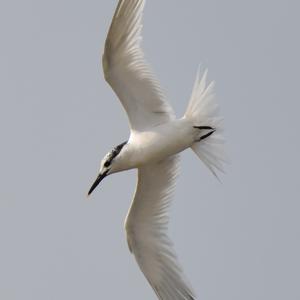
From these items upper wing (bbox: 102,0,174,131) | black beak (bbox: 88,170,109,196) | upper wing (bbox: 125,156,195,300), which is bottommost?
upper wing (bbox: 125,156,195,300)

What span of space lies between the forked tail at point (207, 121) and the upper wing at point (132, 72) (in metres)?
0.32

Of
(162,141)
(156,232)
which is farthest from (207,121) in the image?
(156,232)

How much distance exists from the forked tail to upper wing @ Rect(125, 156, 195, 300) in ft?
2.40

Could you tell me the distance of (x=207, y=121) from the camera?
→ 34.8ft

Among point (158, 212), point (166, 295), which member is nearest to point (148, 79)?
point (158, 212)

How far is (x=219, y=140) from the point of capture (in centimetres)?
1070

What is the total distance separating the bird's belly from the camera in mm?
10555

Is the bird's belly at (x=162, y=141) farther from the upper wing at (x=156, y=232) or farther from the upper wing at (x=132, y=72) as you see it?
the upper wing at (x=156, y=232)

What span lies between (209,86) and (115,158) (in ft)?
4.38

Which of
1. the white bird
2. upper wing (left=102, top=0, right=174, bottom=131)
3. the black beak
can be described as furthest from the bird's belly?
the black beak

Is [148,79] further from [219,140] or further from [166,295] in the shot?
[166,295]

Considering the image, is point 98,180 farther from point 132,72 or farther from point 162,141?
point 132,72

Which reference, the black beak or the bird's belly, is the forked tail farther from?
the black beak

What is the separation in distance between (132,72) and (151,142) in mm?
821
